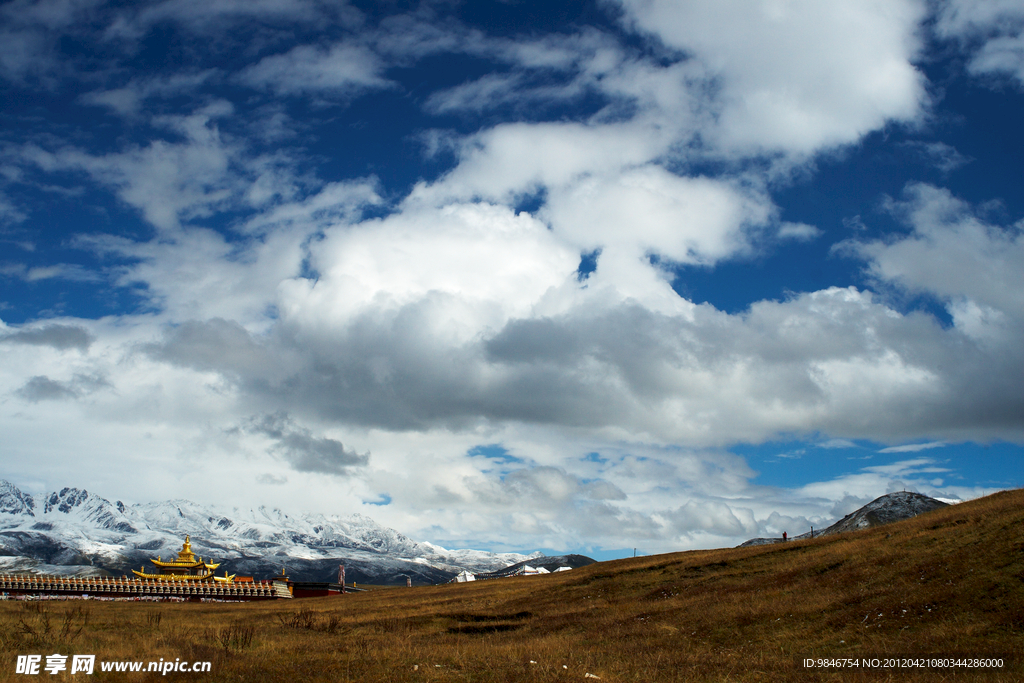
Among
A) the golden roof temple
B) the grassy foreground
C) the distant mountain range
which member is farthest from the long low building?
the distant mountain range

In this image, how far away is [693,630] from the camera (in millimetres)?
28562

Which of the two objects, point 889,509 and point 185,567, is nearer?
point 185,567

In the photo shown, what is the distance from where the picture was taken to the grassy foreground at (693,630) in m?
18.6

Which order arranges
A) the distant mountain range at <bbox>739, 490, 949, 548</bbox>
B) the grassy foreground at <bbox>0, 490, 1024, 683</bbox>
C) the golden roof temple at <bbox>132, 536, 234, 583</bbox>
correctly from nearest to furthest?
the grassy foreground at <bbox>0, 490, 1024, 683</bbox>, the golden roof temple at <bbox>132, 536, 234, 583</bbox>, the distant mountain range at <bbox>739, 490, 949, 548</bbox>

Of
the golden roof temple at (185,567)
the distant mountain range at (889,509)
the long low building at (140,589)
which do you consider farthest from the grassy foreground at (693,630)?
the distant mountain range at (889,509)

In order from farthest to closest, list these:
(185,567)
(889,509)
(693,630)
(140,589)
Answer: (889,509) < (185,567) < (140,589) < (693,630)

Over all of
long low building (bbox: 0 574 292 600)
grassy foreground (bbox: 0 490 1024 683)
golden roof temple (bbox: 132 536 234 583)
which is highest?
golden roof temple (bbox: 132 536 234 583)

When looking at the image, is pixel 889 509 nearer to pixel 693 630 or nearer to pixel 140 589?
pixel 693 630

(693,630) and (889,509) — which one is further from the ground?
(889,509)

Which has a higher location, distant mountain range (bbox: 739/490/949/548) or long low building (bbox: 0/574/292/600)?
distant mountain range (bbox: 739/490/949/548)

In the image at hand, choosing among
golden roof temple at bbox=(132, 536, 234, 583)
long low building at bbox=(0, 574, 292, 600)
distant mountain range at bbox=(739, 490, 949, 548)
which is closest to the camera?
long low building at bbox=(0, 574, 292, 600)

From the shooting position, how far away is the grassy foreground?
1862 cm

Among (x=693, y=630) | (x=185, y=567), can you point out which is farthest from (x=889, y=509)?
(x=185, y=567)

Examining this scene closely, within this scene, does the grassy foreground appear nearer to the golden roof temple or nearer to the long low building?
the long low building
